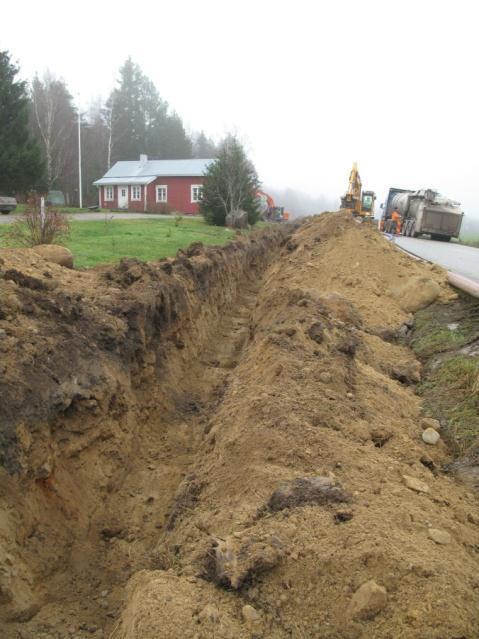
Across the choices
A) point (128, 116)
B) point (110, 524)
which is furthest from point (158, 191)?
point (110, 524)

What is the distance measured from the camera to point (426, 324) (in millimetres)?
7883

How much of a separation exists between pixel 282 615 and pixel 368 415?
7.64 ft

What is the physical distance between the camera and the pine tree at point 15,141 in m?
30.4

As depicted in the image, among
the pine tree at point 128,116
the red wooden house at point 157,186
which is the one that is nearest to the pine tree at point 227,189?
the red wooden house at point 157,186

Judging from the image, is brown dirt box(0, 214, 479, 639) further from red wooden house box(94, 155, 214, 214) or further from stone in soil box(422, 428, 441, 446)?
red wooden house box(94, 155, 214, 214)

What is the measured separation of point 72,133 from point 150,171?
18.8 m

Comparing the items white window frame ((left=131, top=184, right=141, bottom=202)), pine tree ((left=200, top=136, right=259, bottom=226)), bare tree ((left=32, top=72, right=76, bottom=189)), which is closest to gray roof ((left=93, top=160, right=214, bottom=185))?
white window frame ((left=131, top=184, right=141, bottom=202))

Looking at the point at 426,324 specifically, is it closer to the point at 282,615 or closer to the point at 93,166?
the point at 282,615

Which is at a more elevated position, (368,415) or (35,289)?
(35,289)

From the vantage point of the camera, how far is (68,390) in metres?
4.65

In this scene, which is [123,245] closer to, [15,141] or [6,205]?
[6,205]

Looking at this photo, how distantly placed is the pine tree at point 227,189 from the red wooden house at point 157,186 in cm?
1117

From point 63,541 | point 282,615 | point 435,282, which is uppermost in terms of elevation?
point 435,282

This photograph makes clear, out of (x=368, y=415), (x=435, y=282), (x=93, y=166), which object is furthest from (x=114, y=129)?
(x=368, y=415)
